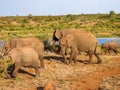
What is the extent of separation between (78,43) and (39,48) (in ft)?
8.81

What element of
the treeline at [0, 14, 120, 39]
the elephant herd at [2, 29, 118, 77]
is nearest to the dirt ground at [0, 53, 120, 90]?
the elephant herd at [2, 29, 118, 77]

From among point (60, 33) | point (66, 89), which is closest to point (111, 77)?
point (66, 89)

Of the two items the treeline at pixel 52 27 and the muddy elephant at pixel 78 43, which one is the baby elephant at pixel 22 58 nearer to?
the muddy elephant at pixel 78 43

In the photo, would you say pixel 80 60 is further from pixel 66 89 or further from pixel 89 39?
pixel 66 89

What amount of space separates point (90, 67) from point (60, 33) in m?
4.28

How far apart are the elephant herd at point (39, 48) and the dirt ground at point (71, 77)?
42 cm

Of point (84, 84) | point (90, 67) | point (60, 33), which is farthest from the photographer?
point (60, 33)

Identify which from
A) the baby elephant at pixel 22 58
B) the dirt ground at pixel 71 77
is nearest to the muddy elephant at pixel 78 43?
the dirt ground at pixel 71 77

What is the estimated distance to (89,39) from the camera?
1909 cm

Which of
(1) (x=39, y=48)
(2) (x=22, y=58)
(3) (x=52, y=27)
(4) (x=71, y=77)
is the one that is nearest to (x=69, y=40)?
(1) (x=39, y=48)

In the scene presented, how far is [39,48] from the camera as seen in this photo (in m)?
16.7

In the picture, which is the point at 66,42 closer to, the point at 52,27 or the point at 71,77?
the point at 71,77

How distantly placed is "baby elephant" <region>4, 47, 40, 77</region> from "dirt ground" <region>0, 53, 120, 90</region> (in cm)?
46

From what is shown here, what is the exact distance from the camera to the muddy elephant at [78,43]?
60.4 feet
